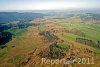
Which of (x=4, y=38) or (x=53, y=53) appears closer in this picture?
(x=53, y=53)

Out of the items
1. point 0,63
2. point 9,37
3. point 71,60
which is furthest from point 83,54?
point 9,37

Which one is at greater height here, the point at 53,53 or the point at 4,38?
the point at 53,53

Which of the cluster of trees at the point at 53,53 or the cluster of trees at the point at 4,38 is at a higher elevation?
the cluster of trees at the point at 53,53

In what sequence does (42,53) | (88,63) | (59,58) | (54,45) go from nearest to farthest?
(88,63)
(59,58)
(42,53)
(54,45)

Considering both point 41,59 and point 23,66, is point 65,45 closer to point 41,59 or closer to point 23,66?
→ point 41,59

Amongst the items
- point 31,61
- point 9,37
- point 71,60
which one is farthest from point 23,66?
point 9,37

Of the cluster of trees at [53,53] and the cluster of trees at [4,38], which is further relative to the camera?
the cluster of trees at [4,38]

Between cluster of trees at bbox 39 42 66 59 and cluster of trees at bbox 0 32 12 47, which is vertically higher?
cluster of trees at bbox 39 42 66 59

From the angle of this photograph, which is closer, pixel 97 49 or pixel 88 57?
pixel 88 57

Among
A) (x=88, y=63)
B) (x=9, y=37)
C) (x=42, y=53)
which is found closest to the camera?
(x=88, y=63)
